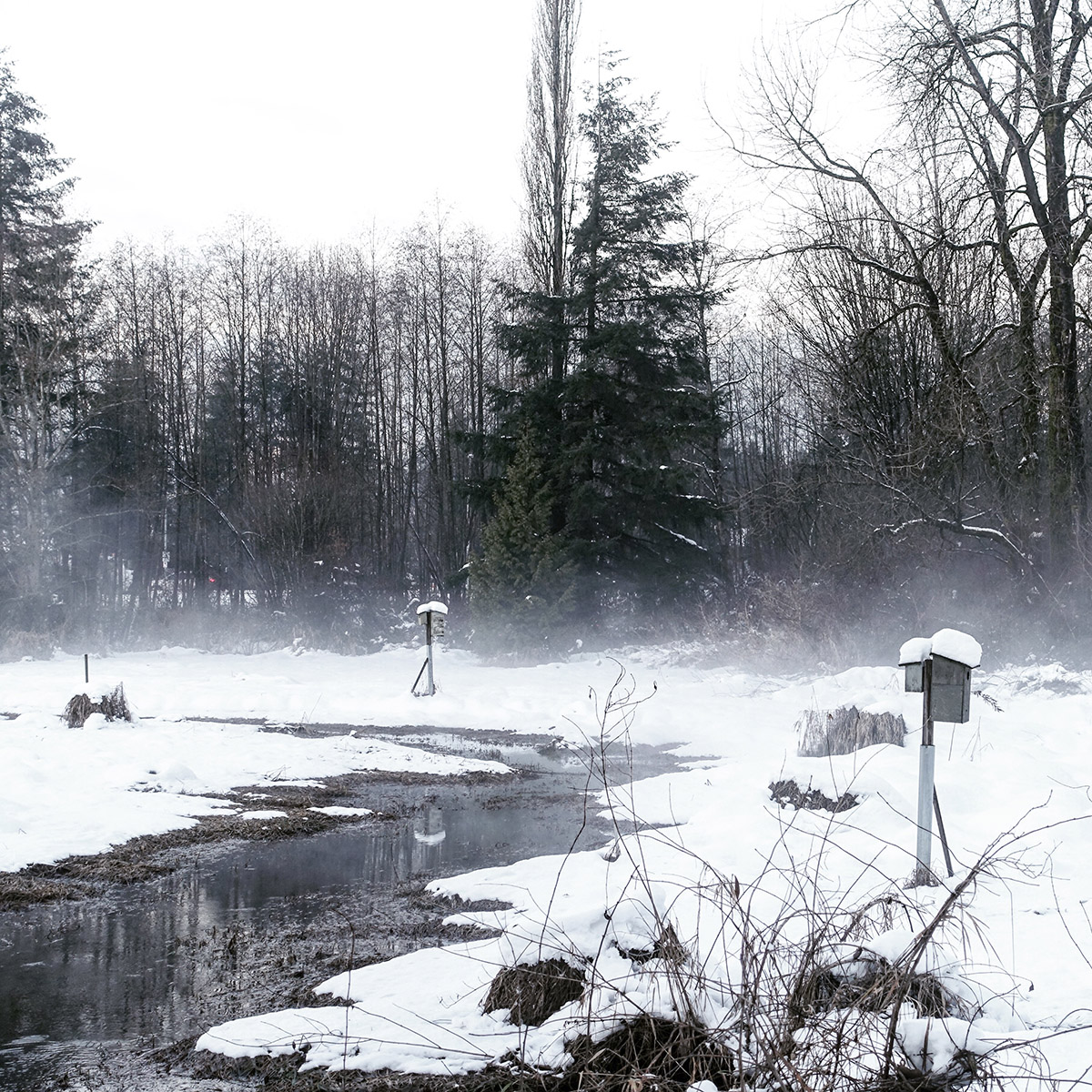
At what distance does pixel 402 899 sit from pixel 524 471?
17.4 m

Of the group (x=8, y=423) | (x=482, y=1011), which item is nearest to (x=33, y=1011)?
(x=482, y=1011)

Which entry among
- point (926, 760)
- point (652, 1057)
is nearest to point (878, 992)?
point (652, 1057)

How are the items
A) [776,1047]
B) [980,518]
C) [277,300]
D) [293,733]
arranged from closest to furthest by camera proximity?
[776,1047] → [293,733] → [980,518] → [277,300]

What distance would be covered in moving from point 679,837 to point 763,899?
148 centimetres

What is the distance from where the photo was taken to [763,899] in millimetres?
5352

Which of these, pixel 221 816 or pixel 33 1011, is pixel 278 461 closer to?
pixel 221 816

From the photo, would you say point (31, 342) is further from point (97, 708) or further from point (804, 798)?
point (804, 798)

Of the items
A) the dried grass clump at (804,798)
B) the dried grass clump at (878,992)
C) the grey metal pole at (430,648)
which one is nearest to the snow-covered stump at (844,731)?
the dried grass clump at (804,798)

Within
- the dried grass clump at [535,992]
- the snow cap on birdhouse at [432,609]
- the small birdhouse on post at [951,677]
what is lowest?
the dried grass clump at [535,992]

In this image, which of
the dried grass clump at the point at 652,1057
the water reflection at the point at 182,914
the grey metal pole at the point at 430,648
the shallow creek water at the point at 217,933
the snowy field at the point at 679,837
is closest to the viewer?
the dried grass clump at the point at 652,1057

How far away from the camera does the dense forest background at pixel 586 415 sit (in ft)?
51.3

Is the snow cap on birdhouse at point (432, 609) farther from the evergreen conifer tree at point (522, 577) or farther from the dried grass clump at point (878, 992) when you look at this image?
the dried grass clump at point (878, 992)

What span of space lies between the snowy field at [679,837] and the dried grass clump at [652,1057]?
80mm

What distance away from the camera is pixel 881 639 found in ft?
55.9
